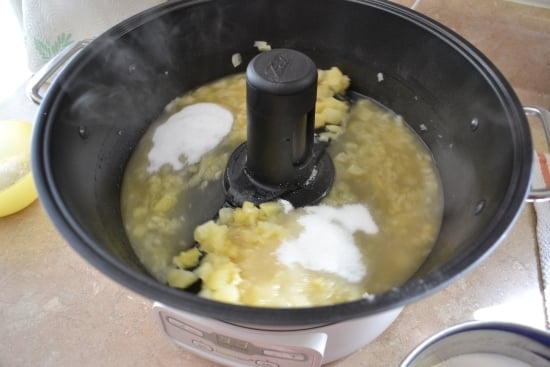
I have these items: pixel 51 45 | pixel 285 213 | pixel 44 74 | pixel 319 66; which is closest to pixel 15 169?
pixel 44 74

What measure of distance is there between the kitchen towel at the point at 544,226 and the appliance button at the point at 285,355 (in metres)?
0.51

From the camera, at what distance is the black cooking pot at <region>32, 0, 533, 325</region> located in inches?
22.4

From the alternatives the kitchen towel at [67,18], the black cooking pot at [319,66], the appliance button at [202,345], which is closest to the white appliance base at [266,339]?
the appliance button at [202,345]

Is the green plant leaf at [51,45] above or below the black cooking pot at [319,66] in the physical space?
below

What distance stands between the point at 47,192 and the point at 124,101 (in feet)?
1.27

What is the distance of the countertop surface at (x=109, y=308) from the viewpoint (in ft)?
2.77

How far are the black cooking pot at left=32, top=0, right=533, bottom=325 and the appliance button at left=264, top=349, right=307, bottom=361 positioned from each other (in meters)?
0.20

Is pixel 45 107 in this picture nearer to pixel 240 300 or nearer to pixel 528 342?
pixel 240 300

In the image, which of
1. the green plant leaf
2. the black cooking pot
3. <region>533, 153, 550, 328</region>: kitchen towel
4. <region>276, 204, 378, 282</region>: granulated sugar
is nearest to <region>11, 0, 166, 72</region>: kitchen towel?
the green plant leaf

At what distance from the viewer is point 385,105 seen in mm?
1108

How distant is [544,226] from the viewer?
1.01 metres

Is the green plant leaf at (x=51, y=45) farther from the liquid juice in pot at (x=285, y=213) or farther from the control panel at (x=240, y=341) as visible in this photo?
the control panel at (x=240, y=341)

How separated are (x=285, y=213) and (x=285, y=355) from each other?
28 cm

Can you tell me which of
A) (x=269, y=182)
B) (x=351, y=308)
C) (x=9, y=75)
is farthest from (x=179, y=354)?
(x=9, y=75)
